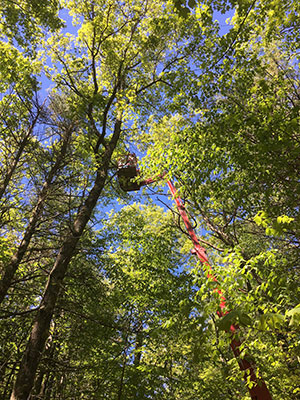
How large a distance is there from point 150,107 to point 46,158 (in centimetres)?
414

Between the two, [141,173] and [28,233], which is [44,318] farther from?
[141,173]

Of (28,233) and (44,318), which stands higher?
(28,233)

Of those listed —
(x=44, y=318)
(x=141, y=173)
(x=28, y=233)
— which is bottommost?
(x=44, y=318)

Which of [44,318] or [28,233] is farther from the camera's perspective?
[28,233]

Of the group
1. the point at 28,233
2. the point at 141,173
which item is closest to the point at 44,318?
the point at 28,233

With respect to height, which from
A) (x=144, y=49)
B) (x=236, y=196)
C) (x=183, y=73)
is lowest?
(x=236, y=196)

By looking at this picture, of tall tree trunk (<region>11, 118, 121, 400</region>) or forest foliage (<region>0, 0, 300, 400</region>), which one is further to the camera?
forest foliage (<region>0, 0, 300, 400</region>)

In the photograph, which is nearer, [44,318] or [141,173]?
[44,318]

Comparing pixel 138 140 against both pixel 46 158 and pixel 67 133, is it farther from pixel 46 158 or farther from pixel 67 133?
pixel 46 158

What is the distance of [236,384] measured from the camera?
740 cm

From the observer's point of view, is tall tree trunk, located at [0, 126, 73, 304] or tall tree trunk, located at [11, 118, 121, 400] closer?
tall tree trunk, located at [11, 118, 121, 400]

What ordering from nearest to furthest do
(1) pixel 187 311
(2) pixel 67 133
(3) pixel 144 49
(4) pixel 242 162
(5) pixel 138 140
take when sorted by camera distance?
(1) pixel 187 311
(4) pixel 242 162
(2) pixel 67 133
(3) pixel 144 49
(5) pixel 138 140

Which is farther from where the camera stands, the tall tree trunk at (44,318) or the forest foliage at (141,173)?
the forest foliage at (141,173)

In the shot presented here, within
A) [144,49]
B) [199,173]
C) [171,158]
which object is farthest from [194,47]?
[199,173]
